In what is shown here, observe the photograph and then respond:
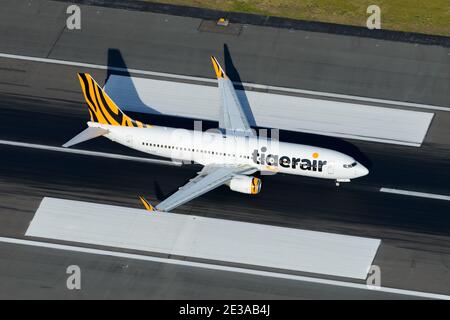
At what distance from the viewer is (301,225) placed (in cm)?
9012

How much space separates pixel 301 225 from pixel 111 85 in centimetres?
3227

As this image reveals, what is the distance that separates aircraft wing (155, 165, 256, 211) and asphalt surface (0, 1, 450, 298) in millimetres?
2633

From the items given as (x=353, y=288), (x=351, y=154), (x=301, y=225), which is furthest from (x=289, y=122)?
(x=353, y=288)

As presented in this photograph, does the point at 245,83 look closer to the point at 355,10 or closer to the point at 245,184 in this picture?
the point at 245,184

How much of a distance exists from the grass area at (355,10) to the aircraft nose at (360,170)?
97.9 feet

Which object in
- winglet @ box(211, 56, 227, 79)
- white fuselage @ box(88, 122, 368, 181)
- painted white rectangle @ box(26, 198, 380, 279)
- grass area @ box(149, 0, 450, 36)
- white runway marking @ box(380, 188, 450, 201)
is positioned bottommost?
painted white rectangle @ box(26, 198, 380, 279)

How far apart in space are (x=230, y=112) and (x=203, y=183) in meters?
11.6

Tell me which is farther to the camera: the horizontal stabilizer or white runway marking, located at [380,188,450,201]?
white runway marking, located at [380,188,450,201]

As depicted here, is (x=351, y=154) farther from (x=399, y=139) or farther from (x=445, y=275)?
(x=445, y=275)

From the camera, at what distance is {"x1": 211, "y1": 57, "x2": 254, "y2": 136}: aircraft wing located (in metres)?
97.4

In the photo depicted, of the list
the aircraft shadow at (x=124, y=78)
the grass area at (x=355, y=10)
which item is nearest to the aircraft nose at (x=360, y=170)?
the aircraft shadow at (x=124, y=78)

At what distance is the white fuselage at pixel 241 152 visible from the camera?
9175 centimetres

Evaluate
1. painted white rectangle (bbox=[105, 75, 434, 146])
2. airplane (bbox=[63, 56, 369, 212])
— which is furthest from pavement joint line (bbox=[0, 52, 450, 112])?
airplane (bbox=[63, 56, 369, 212])

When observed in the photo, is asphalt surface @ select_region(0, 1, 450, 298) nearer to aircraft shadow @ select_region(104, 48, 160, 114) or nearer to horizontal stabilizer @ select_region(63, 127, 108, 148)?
aircraft shadow @ select_region(104, 48, 160, 114)
